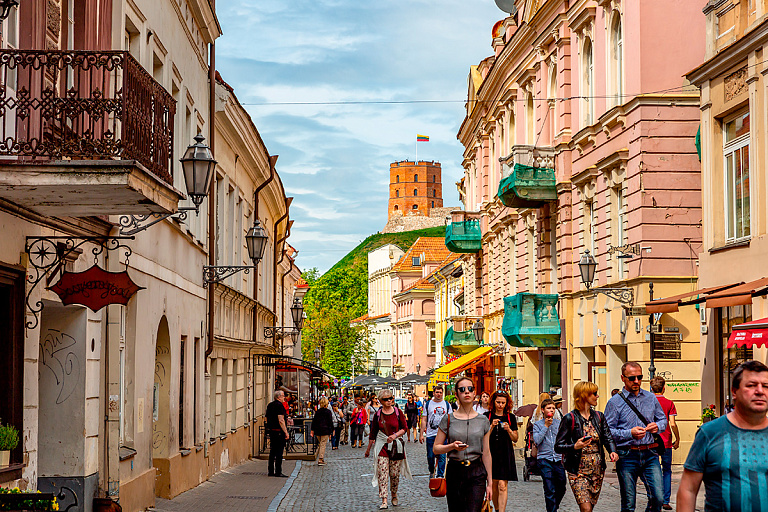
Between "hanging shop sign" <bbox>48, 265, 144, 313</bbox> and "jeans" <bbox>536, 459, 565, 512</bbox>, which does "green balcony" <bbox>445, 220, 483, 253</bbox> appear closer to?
"jeans" <bbox>536, 459, 565, 512</bbox>

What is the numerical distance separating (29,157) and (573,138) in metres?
20.9

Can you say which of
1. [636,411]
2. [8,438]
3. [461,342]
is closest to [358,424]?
[461,342]

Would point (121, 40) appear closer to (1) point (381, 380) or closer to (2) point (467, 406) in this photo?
(2) point (467, 406)

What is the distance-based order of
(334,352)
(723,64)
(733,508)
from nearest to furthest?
1. (733,508)
2. (723,64)
3. (334,352)

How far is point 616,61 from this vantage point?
25578 millimetres

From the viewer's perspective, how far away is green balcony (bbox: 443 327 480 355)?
46250 mm

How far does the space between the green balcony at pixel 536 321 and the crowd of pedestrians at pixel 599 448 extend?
13.6 meters

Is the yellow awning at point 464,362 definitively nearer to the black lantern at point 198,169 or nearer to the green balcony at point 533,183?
the green balcony at point 533,183

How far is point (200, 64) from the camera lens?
21.8 meters

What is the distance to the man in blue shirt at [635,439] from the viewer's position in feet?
36.4

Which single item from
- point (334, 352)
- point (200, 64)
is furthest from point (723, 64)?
point (334, 352)

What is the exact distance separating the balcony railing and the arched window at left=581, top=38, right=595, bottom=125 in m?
18.9

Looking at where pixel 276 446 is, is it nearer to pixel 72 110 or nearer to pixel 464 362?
pixel 72 110

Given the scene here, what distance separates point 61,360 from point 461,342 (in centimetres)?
3581
